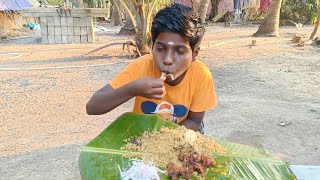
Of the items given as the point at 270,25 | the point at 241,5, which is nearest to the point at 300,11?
the point at 241,5

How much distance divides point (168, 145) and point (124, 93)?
1.09ft

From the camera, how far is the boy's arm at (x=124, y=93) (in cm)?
164

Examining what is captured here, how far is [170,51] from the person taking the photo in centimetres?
177

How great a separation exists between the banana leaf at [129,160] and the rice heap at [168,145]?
5 cm

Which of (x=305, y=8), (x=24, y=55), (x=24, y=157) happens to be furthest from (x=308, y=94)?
(x=305, y=8)

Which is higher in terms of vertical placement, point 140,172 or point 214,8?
point 214,8

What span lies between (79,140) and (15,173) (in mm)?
872

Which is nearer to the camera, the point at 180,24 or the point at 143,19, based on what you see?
the point at 180,24

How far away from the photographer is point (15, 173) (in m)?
3.38

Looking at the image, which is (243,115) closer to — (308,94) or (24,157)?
(308,94)

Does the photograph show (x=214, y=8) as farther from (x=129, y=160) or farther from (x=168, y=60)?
(x=129, y=160)

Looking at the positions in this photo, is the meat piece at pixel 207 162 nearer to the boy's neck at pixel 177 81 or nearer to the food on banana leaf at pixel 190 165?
the food on banana leaf at pixel 190 165

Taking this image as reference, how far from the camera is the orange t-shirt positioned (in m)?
2.00

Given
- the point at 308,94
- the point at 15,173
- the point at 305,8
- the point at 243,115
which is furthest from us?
the point at 305,8
